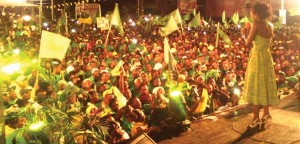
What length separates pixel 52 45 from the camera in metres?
5.21


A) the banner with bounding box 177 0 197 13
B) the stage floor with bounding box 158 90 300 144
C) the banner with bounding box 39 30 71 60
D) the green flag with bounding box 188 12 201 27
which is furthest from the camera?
the banner with bounding box 177 0 197 13

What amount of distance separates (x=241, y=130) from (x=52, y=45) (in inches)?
121

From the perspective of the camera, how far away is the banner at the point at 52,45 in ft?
17.0

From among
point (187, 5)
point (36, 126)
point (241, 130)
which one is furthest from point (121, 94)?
point (187, 5)

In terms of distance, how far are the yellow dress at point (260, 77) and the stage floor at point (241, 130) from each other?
50 centimetres

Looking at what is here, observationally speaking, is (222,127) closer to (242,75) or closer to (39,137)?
(39,137)

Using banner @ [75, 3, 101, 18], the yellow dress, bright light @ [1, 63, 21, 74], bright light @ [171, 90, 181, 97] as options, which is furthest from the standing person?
banner @ [75, 3, 101, 18]

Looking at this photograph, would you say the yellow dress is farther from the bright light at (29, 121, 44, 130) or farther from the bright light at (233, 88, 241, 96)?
the bright light at (233, 88, 241, 96)

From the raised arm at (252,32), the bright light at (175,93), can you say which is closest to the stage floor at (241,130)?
the raised arm at (252,32)

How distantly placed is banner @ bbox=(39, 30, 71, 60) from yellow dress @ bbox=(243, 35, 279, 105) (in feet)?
8.87

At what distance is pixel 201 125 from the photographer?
6371mm

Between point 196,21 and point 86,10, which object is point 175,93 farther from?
point 86,10

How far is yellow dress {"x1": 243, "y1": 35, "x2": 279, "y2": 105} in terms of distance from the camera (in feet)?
17.8

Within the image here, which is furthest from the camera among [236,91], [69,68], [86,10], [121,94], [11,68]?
[86,10]
